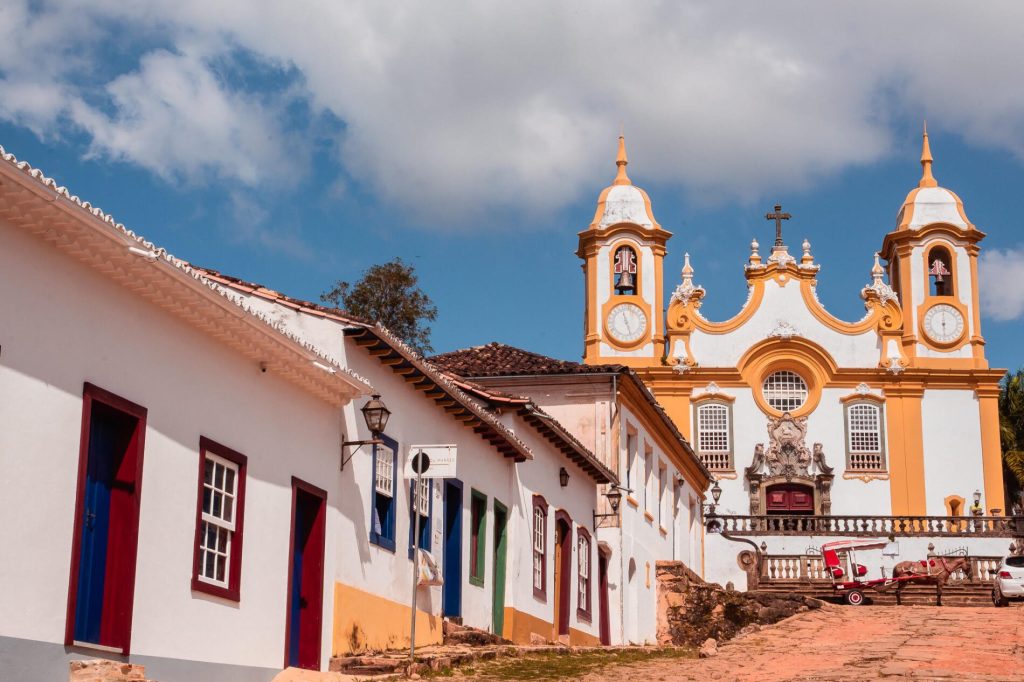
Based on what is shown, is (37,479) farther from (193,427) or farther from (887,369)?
(887,369)

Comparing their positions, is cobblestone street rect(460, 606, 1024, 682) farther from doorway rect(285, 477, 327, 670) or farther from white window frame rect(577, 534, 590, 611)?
white window frame rect(577, 534, 590, 611)

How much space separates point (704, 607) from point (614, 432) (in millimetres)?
5692

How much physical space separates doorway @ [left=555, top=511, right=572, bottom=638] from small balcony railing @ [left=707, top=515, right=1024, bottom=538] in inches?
697

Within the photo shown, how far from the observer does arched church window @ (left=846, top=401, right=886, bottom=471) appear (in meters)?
47.8

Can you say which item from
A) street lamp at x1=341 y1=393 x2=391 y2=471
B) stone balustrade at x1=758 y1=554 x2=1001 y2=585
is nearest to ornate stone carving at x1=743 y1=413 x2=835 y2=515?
stone balustrade at x1=758 y1=554 x2=1001 y2=585

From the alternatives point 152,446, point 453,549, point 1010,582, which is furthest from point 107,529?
point 1010,582

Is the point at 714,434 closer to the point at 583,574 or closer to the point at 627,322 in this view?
→ the point at 627,322

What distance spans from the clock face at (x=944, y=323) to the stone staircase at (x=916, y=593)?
50.4 feet

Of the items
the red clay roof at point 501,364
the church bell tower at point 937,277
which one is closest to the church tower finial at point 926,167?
the church bell tower at point 937,277

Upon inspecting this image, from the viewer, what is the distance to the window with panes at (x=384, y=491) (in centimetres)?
1684

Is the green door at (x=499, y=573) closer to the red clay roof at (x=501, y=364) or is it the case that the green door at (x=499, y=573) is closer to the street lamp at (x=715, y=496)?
the red clay roof at (x=501, y=364)

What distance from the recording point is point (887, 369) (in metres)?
48.2

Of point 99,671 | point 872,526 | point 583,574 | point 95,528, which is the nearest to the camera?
point 99,671

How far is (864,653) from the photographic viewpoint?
17328 millimetres
